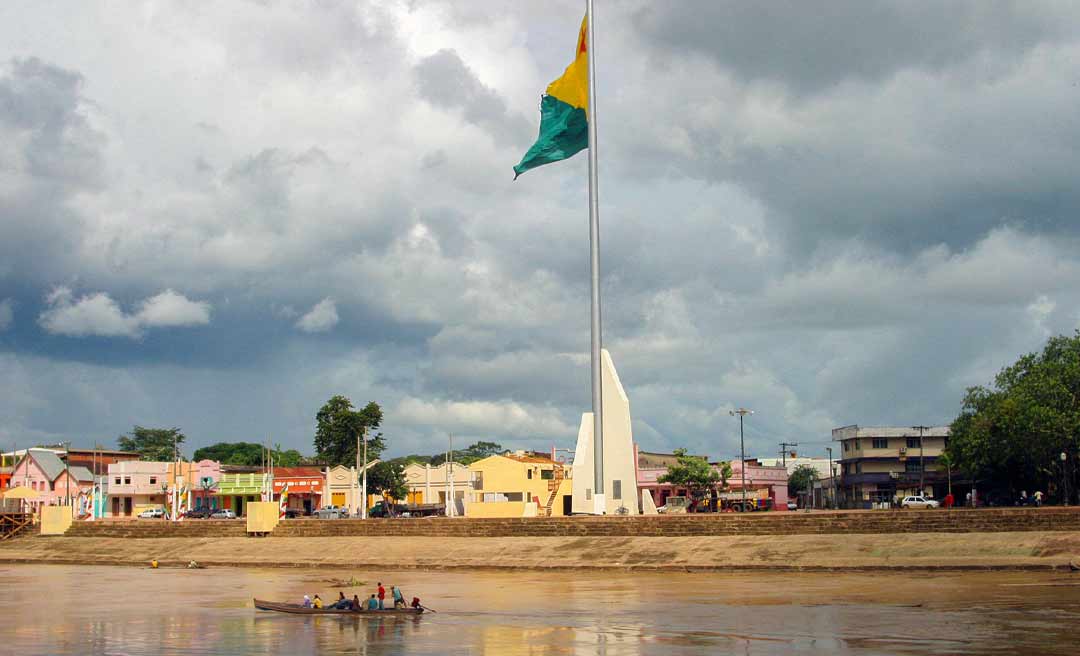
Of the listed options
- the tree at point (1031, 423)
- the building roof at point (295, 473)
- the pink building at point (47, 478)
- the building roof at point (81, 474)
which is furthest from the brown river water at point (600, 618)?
the building roof at point (81, 474)

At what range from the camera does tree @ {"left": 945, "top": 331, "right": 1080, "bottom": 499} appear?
5347 centimetres

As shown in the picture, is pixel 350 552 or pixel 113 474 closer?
pixel 350 552

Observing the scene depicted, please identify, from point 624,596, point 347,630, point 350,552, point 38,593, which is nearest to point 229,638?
point 347,630

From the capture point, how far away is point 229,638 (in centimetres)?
2058

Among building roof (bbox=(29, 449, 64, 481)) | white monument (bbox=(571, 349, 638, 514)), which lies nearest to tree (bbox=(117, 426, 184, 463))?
building roof (bbox=(29, 449, 64, 481))

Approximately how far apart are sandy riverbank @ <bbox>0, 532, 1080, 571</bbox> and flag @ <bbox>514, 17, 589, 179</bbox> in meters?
13.3

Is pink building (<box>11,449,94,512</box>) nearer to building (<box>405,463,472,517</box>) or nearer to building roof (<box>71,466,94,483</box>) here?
building roof (<box>71,466,94,483</box>)

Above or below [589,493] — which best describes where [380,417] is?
above

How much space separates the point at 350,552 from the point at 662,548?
13.2 metres

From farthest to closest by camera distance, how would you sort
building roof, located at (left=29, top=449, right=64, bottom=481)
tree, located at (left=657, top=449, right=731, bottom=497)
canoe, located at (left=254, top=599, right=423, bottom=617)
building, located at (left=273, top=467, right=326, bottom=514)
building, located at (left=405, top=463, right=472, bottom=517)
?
building roof, located at (left=29, top=449, right=64, bottom=481), building, located at (left=273, top=467, right=326, bottom=514), building, located at (left=405, top=463, right=472, bottom=517), tree, located at (left=657, top=449, right=731, bottom=497), canoe, located at (left=254, top=599, right=423, bottom=617)

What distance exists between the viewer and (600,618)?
22.6 m

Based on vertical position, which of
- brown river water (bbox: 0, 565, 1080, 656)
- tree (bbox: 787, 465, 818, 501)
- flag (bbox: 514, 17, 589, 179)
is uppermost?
flag (bbox: 514, 17, 589, 179)

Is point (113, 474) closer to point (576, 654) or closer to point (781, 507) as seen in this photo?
point (781, 507)

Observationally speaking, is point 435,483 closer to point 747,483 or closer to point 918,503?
point 747,483
